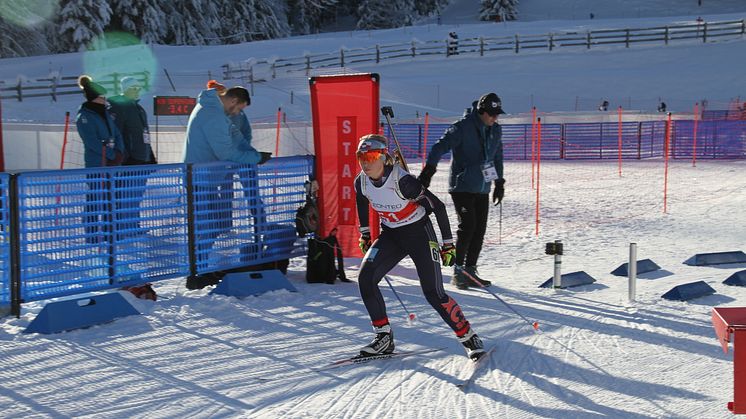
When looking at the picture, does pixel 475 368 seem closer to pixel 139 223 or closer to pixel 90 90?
pixel 139 223

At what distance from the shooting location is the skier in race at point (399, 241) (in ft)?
21.1

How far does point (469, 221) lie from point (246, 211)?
98.1 inches

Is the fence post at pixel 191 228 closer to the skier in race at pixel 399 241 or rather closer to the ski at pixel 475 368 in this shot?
the skier in race at pixel 399 241

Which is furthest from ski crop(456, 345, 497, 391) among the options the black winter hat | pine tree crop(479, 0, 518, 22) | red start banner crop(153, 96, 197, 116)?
pine tree crop(479, 0, 518, 22)

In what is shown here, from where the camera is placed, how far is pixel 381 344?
6605mm

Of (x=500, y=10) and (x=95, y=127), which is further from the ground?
(x=500, y=10)

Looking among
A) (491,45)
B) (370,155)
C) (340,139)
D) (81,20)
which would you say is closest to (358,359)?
(370,155)

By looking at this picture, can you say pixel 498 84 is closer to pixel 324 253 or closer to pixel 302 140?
pixel 302 140

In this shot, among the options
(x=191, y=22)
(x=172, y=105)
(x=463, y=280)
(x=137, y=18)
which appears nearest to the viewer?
(x=463, y=280)

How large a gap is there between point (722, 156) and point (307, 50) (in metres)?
29.0

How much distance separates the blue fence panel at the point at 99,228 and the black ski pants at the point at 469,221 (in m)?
2.88

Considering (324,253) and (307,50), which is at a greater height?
(307,50)

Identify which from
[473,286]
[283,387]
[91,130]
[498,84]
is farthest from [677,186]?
[498,84]

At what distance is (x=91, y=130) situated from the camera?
33.5 feet
